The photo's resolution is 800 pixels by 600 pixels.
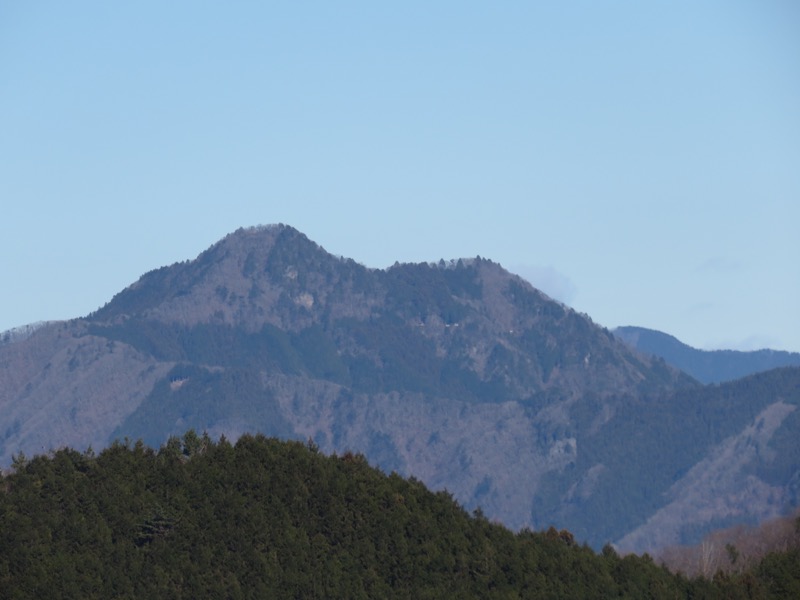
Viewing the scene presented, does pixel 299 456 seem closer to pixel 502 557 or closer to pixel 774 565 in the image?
pixel 502 557

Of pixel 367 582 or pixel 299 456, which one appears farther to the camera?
pixel 299 456

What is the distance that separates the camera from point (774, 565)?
12225cm

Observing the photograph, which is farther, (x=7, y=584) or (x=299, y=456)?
(x=299, y=456)

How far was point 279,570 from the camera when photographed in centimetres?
11106

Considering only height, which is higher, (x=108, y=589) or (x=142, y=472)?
(x=142, y=472)

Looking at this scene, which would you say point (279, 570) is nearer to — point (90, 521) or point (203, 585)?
point (203, 585)

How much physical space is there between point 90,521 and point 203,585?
29.6 feet

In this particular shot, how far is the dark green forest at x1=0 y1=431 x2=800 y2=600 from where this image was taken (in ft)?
362

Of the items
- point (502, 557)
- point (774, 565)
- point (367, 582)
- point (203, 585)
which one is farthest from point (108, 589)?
point (774, 565)

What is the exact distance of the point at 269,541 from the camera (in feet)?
373

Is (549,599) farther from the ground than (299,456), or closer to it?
closer to it

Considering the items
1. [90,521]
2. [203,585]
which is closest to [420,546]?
[203,585]

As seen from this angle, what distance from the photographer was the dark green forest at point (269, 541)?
362 feet

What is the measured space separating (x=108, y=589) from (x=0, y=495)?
1091 centimetres
